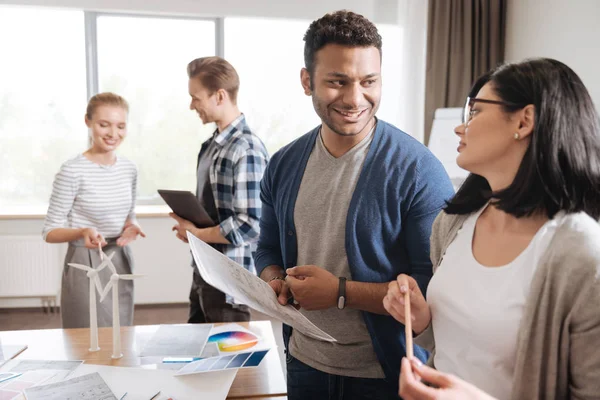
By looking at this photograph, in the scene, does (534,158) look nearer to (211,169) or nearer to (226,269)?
(226,269)

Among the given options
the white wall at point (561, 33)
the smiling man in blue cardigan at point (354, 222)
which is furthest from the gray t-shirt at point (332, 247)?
the white wall at point (561, 33)

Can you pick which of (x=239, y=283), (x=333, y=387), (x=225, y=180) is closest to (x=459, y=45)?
(x=225, y=180)

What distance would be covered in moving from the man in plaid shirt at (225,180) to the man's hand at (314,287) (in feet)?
2.79

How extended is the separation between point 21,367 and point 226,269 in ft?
2.75

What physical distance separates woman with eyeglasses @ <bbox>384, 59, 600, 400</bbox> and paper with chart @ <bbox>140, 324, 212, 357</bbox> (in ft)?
2.74

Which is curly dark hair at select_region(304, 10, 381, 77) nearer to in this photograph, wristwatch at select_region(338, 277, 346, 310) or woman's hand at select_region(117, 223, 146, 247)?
wristwatch at select_region(338, 277, 346, 310)

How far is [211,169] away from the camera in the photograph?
2.22 m

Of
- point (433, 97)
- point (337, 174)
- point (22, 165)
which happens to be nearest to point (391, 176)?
point (337, 174)

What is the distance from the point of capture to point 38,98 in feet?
14.3

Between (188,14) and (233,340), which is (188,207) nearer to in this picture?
(233,340)

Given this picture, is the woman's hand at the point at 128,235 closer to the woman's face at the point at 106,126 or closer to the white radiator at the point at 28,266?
the woman's face at the point at 106,126

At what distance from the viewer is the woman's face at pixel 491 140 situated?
941 millimetres

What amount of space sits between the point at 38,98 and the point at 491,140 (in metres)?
4.38

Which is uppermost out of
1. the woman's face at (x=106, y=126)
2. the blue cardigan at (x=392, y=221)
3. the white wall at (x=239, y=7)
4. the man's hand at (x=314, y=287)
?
the white wall at (x=239, y=7)
